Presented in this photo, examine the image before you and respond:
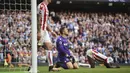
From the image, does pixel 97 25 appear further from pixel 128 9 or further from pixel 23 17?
pixel 23 17

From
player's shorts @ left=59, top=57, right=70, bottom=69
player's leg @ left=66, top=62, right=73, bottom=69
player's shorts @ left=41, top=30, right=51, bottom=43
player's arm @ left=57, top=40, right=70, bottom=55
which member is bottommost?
player's leg @ left=66, top=62, right=73, bottom=69

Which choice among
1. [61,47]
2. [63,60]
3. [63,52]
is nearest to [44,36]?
[61,47]

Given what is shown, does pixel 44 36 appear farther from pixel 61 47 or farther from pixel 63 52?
pixel 63 52

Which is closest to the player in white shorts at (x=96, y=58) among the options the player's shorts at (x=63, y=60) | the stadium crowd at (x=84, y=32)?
the player's shorts at (x=63, y=60)

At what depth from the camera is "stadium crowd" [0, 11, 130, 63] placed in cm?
1667

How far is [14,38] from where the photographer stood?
16609 mm

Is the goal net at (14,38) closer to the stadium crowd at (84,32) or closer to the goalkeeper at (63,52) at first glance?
the stadium crowd at (84,32)

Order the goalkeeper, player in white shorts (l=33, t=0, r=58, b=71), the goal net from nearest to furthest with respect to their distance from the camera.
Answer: player in white shorts (l=33, t=0, r=58, b=71) < the goalkeeper < the goal net

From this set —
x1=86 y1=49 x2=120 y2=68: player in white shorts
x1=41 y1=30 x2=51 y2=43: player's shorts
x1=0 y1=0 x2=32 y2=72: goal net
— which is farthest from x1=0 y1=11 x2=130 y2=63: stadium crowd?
x1=41 y1=30 x2=51 y2=43: player's shorts

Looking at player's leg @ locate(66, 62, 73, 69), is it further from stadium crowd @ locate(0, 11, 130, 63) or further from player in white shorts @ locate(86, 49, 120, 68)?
stadium crowd @ locate(0, 11, 130, 63)

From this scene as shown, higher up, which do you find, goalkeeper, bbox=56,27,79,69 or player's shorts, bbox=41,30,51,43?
player's shorts, bbox=41,30,51,43

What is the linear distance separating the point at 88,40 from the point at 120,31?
2.97 m

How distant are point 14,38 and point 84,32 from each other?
7610mm

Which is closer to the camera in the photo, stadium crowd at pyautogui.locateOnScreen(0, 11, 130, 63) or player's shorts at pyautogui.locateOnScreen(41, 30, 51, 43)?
player's shorts at pyautogui.locateOnScreen(41, 30, 51, 43)
